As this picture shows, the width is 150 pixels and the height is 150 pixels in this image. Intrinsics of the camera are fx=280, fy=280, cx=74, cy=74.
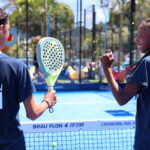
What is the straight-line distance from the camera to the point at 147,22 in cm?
204

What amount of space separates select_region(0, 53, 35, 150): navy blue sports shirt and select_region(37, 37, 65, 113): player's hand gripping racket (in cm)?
55

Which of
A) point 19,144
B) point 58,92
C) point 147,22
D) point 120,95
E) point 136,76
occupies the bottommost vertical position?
point 58,92

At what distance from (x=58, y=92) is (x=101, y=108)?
12.2 ft

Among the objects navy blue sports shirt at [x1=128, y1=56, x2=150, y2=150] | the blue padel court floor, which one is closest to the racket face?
navy blue sports shirt at [x1=128, y1=56, x2=150, y2=150]

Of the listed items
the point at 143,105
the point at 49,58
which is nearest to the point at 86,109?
the point at 49,58

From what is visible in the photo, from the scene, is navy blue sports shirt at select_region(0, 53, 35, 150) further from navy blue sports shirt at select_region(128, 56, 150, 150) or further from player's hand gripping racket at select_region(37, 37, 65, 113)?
navy blue sports shirt at select_region(128, 56, 150, 150)

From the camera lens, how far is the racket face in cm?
236

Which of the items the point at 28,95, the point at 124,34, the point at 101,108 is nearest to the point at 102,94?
the point at 101,108

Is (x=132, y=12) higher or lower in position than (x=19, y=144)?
higher

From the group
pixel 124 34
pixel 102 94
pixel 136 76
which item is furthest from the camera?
pixel 124 34

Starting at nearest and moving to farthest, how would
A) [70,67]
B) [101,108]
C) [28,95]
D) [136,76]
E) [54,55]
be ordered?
[28,95] → [136,76] → [54,55] → [101,108] → [70,67]

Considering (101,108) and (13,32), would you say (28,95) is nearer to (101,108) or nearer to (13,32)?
(101,108)

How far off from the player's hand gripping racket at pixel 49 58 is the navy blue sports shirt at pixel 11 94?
553 millimetres

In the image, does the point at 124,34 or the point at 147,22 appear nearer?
the point at 147,22
